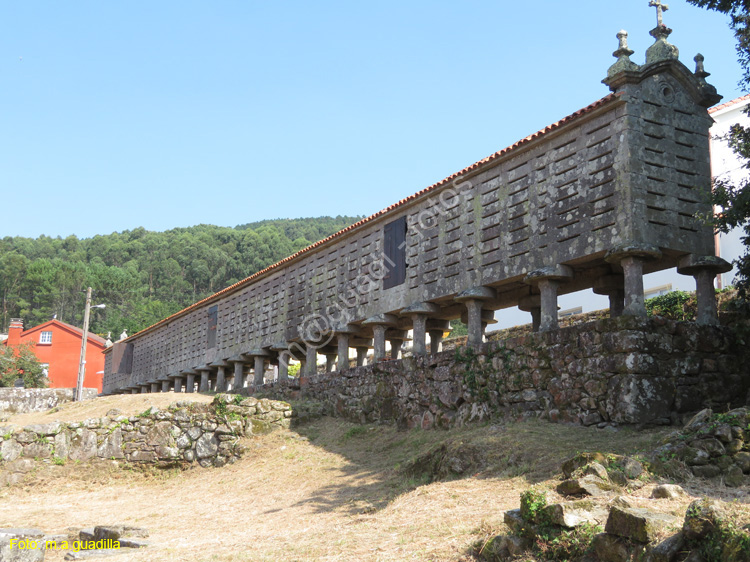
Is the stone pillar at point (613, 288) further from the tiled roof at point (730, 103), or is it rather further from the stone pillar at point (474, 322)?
the tiled roof at point (730, 103)

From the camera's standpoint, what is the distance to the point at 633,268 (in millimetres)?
11242

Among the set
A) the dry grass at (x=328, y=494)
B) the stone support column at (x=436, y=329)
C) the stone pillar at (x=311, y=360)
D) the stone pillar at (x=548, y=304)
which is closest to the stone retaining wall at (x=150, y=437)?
the dry grass at (x=328, y=494)

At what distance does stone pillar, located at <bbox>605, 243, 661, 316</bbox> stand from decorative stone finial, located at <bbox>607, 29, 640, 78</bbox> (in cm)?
320

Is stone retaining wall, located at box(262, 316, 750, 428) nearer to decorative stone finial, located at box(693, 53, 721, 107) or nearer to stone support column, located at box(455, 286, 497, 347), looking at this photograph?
stone support column, located at box(455, 286, 497, 347)

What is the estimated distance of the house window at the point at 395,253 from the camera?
16.8m

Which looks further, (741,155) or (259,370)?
(259,370)

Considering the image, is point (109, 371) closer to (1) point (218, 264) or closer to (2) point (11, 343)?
(2) point (11, 343)

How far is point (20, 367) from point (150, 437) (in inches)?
1235

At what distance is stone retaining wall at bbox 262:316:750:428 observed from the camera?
412 inches

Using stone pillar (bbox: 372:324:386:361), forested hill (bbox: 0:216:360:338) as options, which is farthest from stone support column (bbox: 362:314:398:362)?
forested hill (bbox: 0:216:360:338)

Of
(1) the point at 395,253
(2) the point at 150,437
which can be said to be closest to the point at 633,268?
(1) the point at 395,253

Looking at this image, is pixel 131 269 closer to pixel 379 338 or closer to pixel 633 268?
pixel 379 338

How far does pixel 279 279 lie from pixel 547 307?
12225 mm

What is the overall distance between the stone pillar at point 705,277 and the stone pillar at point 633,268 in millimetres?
924
